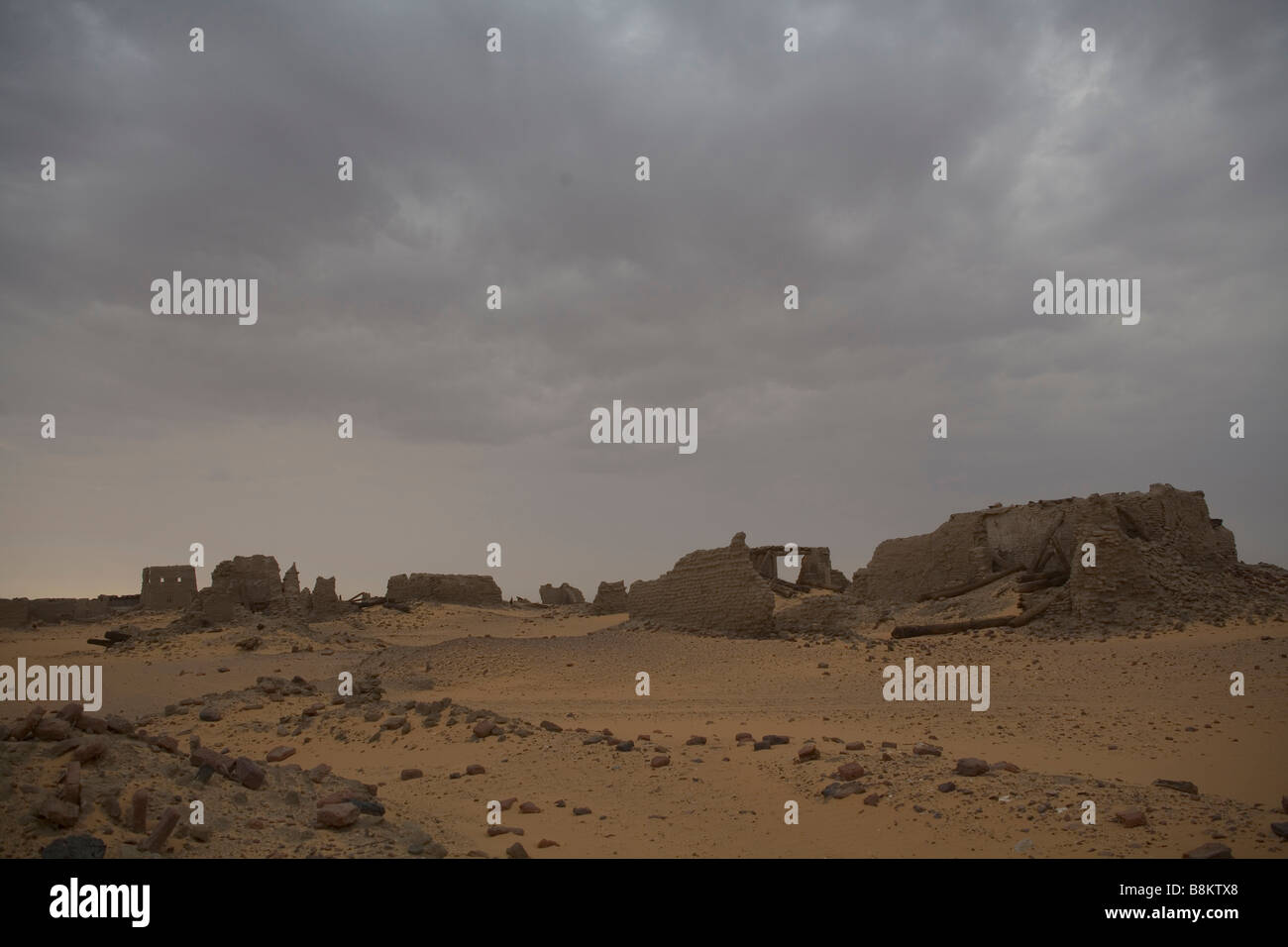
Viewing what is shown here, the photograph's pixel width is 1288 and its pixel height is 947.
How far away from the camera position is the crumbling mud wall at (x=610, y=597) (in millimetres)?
32938

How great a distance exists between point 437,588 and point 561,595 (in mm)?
9412

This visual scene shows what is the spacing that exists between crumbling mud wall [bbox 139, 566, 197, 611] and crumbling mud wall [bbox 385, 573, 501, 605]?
26.0 feet

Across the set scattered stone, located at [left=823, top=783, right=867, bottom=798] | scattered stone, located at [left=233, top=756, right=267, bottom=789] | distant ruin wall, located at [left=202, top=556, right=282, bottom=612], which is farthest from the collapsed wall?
distant ruin wall, located at [left=202, top=556, right=282, bottom=612]

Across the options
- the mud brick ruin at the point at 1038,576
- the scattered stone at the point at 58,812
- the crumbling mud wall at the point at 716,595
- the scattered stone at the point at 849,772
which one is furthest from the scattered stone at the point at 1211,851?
the crumbling mud wall at the point at 716,595

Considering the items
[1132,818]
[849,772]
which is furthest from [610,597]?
[1132,818]

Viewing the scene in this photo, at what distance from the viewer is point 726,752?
8.29 m

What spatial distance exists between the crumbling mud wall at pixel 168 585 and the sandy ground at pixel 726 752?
15557 millimetres

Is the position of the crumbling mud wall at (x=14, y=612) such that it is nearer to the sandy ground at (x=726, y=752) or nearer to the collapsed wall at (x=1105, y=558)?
the sandy ground at (x=726, y=752)

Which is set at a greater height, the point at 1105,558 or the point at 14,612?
the point at 1105,558

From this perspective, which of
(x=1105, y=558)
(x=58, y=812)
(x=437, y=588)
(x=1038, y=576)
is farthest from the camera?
(x=437, y=588)

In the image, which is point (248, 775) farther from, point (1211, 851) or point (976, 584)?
point (976, 584)

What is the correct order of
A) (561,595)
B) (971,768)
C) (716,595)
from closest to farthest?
(971,768)
(716,595)
(561,595)
